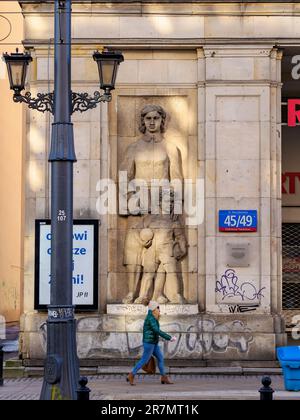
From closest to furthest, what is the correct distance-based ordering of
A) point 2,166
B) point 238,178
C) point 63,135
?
point 63,135, point 238,178, point 2,166

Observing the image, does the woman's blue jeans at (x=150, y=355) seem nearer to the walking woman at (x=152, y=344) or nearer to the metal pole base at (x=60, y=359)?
the walking woman at (x=152, y=344)

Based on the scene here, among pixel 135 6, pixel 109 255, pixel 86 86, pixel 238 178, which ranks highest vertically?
pixel 135 6

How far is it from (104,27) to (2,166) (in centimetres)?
1845

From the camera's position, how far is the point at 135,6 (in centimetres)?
2433

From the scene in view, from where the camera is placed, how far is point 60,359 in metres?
16.2

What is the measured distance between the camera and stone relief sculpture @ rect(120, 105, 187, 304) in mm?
24047

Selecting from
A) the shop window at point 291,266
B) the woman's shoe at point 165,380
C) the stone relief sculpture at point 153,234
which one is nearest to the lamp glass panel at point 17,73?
the stone relief sculpture at point 153,234

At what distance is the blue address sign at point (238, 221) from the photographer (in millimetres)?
23844

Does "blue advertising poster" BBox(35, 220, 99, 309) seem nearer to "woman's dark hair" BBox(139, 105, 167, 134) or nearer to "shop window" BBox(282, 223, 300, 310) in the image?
"woman's dark hair" BBox(139, 105, 167, 134)

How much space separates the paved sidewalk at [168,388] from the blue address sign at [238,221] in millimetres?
3040

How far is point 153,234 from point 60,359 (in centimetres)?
805
